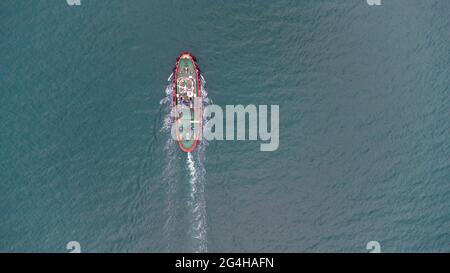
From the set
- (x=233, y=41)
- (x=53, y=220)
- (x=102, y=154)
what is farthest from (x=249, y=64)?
(x=53, y=220)

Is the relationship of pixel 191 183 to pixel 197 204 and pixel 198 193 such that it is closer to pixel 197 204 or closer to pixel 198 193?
pixel 198 193

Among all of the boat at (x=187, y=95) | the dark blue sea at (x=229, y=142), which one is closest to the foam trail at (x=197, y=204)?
the dark blue sea at (x=229, y=142)

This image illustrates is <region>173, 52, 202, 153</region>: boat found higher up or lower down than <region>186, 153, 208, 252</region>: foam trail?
higher up

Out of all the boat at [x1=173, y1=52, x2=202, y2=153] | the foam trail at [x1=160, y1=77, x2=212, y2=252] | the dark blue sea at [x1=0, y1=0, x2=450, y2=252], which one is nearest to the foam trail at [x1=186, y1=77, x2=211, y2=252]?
the foam trail at [x1=160, y1=77, x2=212, y2=252]

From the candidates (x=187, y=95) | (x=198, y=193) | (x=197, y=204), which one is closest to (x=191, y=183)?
(x=198, y=193)

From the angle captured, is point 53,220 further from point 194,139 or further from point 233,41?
point 233,41

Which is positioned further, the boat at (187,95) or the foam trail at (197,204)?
the boat at (187,95)

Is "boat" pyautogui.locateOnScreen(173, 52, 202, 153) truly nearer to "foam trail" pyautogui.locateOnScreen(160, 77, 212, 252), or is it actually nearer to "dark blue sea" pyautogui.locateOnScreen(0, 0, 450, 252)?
"foam trail" pyautogui.locateOnScreen(160, 77, 212, 252)

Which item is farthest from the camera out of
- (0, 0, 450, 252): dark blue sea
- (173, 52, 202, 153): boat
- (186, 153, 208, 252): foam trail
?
(173, 52, 202, 153): boat

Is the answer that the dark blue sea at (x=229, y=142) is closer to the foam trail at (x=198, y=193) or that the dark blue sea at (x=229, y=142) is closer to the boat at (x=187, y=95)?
the foam trail at (x=198, y=193)
